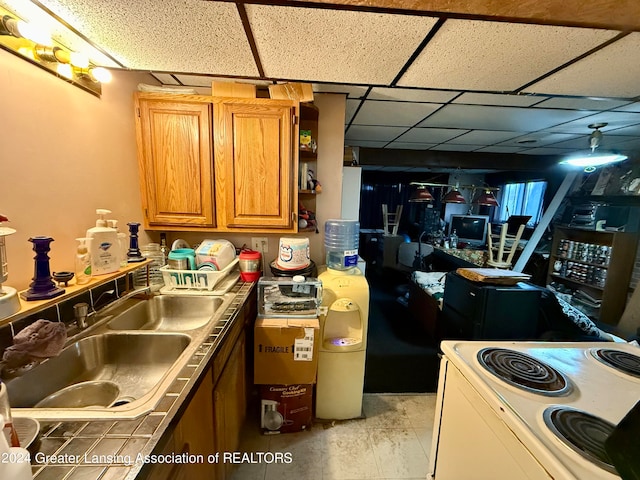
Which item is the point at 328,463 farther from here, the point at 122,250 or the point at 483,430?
the point at 122,250

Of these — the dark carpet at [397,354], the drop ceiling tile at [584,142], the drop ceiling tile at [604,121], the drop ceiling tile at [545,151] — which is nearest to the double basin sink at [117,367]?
the dark carpet at [397,354]

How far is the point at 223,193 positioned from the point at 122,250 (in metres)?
0.69

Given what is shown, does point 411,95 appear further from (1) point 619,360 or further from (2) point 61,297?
(2) point 61,297

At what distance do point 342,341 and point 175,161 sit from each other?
5.62ft

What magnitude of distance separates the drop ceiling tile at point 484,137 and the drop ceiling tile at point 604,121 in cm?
39

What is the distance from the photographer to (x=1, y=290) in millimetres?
857

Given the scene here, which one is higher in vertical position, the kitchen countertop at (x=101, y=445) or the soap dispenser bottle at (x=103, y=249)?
the soap dispenser bottle at (x=103, y=249)

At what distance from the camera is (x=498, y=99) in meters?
1.88

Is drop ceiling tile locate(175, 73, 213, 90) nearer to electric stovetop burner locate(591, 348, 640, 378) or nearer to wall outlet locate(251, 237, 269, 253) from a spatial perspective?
wall outlet locate(251, 237, 269, 253)

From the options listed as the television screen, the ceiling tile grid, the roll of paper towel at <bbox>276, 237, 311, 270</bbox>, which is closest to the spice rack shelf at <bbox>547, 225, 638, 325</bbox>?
the television screen

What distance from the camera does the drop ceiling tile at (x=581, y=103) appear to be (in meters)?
1.79

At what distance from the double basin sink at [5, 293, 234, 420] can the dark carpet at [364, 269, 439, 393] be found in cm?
168

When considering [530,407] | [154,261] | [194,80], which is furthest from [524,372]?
[194,80]

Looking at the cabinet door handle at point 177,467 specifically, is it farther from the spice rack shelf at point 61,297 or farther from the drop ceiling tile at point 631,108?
the drop ceiling tile at point 631,108
